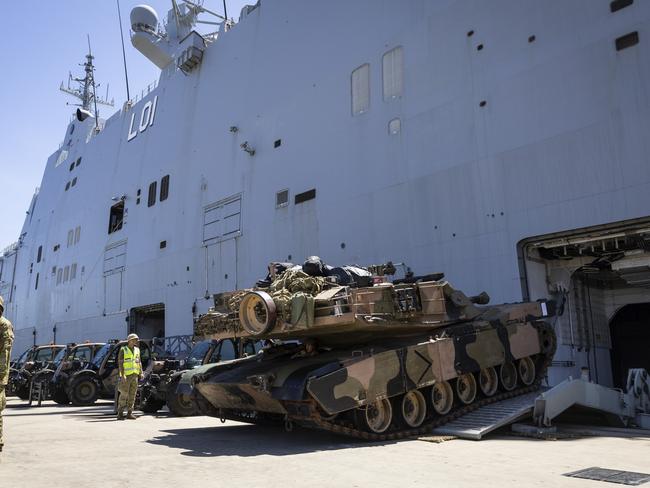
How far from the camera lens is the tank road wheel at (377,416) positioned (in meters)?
7.55

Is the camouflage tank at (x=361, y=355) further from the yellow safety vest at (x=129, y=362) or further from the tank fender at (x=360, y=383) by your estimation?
the yellow safety vest at (x=129, y=362)

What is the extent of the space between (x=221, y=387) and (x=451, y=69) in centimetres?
923

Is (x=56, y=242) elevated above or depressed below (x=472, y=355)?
above

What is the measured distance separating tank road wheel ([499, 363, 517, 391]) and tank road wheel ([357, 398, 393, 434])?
104 inches

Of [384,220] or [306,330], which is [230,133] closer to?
[384,220]

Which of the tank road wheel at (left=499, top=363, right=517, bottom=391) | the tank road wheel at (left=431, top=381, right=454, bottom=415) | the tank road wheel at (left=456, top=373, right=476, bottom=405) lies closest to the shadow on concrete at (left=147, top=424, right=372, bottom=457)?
the tank road wheel at (left=431, top=381, right=454, bottom=415)

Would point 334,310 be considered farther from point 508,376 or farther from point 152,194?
point 152,194

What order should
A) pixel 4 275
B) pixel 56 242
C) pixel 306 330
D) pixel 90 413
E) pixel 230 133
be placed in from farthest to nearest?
pixel 4 275, pixel 56 242, pixel 230 133, pixel 90 413, pixel 306 330

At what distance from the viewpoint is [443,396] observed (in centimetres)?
858

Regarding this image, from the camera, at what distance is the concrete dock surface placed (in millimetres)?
5156

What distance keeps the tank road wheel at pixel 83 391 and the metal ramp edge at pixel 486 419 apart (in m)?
9.90

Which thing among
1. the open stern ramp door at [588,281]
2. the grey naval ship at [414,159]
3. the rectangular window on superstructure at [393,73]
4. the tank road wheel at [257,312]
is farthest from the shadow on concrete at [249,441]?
the rectangular window on superstructure at [393,73]

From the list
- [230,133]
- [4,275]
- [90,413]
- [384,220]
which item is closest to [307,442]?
[90,413]

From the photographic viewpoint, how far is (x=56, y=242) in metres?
34.0
